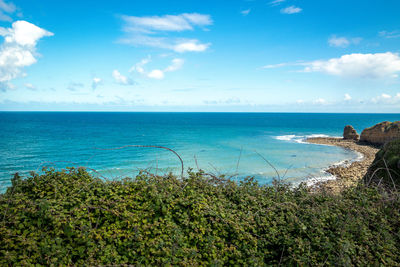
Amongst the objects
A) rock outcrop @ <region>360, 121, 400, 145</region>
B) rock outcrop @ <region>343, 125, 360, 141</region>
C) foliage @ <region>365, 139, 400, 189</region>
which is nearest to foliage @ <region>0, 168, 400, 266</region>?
foliage @ <region>365, 139, 400, 189</region>

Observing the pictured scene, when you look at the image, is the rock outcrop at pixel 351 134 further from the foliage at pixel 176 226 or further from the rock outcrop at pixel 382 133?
the foliage at pixel 176 226

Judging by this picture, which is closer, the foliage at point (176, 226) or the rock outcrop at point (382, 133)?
the foliage at point (176, 226)

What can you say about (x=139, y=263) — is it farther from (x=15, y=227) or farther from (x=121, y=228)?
(x=15, y=227)

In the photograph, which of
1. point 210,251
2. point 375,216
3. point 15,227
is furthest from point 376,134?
point 15,227

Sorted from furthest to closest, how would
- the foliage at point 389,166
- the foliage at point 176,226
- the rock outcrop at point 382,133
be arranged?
the rock outcrop at point 382,133 → the foliage at point 389,166 → the foliage at point 176,226

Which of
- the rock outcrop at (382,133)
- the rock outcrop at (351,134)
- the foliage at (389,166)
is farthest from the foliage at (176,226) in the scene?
the rock outcrop at (351,134)

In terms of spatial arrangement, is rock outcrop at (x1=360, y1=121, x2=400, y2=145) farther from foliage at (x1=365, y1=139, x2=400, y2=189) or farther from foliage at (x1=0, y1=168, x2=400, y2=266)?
foliage at (x1=0, y1=168, x2=400, y2=266)

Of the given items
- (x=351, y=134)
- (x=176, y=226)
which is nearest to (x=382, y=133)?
(x=351, y=134)

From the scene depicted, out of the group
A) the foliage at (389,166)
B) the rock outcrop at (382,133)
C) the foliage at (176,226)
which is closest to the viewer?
the foliage at (176,226)
